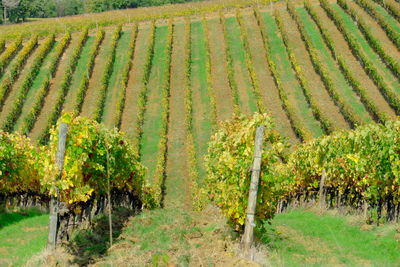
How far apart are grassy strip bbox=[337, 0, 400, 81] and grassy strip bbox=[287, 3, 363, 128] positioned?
6.43 m

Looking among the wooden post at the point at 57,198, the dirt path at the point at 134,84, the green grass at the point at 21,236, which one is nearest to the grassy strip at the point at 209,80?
the dirt path at the point at 134,84

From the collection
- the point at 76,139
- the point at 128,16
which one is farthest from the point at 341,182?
the point at 128,16

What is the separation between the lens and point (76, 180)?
1441 centimetres

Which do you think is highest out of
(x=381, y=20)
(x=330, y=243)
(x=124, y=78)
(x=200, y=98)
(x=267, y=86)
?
(x=381, y=20)

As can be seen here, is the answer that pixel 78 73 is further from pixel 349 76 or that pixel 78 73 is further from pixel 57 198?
pixel 57 198

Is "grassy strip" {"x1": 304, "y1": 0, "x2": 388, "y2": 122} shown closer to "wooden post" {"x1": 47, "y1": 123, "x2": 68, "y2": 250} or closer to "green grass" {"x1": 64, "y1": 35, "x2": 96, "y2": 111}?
"green grass" {"x1": 64, "y1": 35, "x2": 96, "y2": 111}

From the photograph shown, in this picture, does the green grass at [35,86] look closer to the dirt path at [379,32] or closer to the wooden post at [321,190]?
the wooden post at [321,190]

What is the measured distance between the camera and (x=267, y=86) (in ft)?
153

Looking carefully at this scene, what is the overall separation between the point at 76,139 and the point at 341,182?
1310cm

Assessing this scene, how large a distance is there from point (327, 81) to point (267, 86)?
19.5 feet

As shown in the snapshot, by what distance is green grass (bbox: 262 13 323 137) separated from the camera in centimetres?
4006

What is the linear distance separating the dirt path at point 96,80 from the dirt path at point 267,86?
1662 cm

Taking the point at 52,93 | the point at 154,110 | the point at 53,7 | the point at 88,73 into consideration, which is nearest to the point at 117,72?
the point at 88,73

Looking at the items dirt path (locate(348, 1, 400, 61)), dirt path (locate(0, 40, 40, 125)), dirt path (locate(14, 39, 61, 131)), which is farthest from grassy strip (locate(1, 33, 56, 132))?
dirt path (locate(348, 1, 400, 61))
